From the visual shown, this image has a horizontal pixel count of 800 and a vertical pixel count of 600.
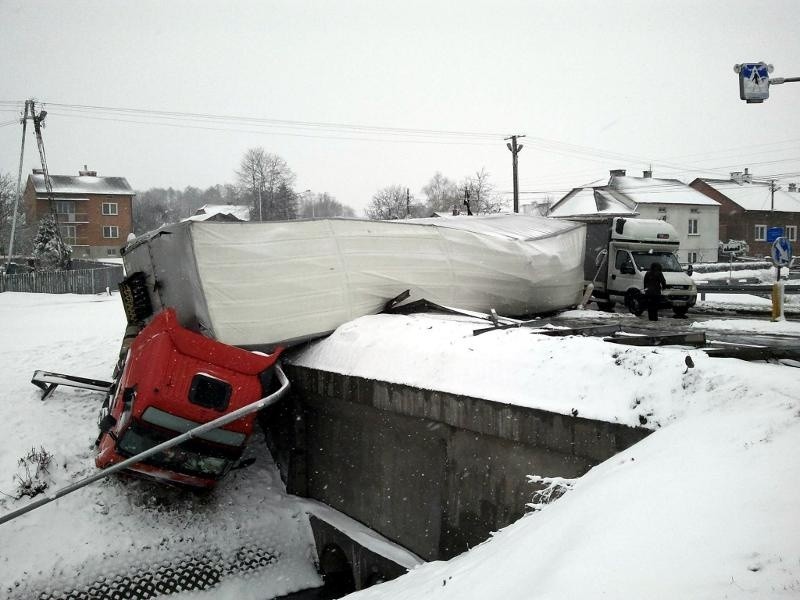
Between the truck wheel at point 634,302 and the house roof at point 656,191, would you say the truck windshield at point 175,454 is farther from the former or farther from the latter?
the house roof at point 656,191

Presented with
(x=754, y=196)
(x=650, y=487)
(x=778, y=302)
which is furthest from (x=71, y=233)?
(x=650, y=487)

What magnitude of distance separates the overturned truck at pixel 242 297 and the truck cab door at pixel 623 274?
666 centimetres

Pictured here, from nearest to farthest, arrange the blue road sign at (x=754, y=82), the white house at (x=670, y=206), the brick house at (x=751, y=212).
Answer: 1. the blue road sign at (x=754, y=82)
2. the white house at (x=670, y=206)
3. the brick house at (x=751, y=212)

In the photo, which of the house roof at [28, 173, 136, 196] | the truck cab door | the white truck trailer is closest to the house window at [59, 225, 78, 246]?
the house roof at [28, 173, 136, 196]

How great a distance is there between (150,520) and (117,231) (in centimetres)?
7157

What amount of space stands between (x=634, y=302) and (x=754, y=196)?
179 ft

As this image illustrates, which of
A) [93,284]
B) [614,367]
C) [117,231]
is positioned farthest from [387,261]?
[117,231]

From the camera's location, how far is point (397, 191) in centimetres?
9044

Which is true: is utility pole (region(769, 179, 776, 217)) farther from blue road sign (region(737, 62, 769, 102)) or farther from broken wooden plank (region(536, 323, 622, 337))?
broken wooden plank (region(536, 323, 622, 337))

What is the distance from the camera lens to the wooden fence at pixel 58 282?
1289 inches

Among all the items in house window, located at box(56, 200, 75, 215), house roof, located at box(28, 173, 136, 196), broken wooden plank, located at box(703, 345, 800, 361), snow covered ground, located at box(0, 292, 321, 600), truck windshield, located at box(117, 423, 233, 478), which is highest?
house roof, located at box(28, 173, 136, 196)

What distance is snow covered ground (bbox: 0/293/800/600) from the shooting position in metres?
2.96

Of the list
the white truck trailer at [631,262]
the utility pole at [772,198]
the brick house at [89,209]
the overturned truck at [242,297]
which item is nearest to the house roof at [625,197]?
the utility pole at [772,198]

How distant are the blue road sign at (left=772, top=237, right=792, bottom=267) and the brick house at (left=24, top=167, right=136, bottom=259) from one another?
231 feet
